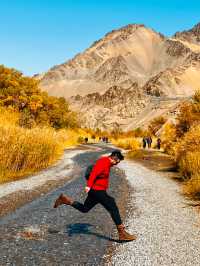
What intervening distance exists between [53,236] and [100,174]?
1.77 metres

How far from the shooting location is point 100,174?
1030 cm

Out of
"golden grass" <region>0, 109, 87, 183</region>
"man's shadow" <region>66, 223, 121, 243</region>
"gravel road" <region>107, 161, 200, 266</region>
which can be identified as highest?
"golden grass" <region>0, 109, 87, 183</region>

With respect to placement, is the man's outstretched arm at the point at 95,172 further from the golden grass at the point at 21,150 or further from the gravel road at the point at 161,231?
the golden grass at the point at 21,150

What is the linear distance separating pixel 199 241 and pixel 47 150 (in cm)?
1905

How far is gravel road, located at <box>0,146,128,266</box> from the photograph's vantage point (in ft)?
29.4

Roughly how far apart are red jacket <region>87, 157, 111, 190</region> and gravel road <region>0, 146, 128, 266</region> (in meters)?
1.22

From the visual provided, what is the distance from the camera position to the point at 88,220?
499 inches

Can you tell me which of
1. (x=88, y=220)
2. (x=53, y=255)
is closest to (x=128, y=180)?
(x=88, y=220)

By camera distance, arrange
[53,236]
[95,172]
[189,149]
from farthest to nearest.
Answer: [189,149] < [53,236] < [95,172]

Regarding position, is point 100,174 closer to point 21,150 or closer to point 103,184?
point 103,184

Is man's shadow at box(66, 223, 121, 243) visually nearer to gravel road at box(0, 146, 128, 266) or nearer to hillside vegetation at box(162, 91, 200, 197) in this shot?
gravel road at box(0, 146, 128, 266)

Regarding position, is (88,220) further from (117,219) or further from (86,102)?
(86,102)

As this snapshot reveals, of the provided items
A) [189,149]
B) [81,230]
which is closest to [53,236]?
[81,230]

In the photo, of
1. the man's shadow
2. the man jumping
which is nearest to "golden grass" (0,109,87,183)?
the man's shadow
